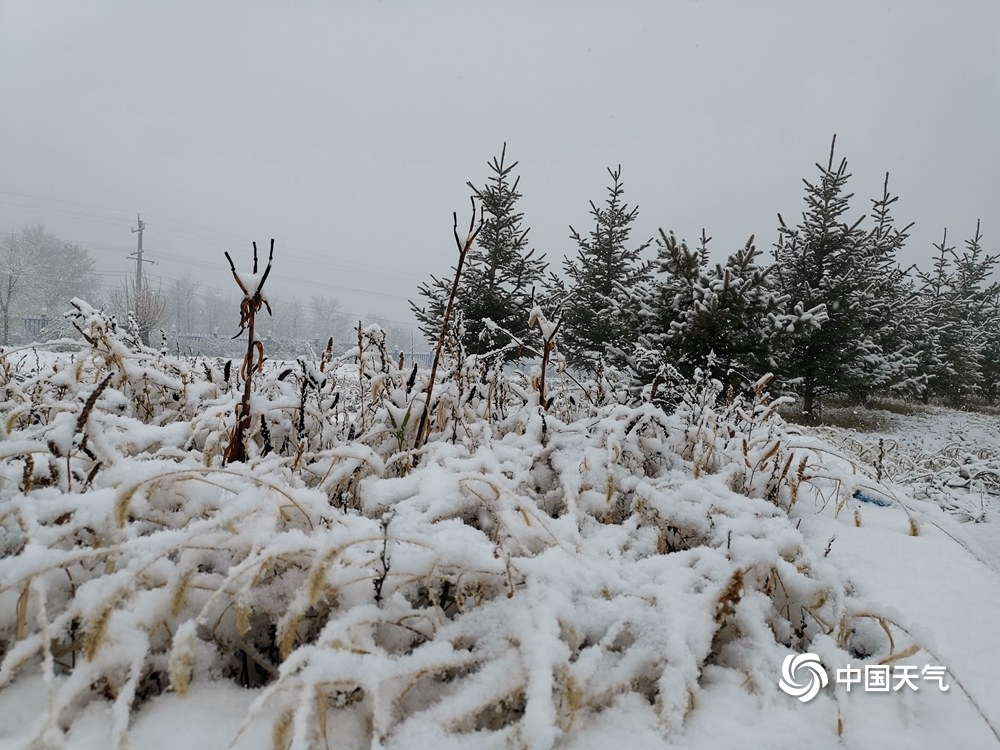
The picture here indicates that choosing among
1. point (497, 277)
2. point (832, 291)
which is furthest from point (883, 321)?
point (497, 277)

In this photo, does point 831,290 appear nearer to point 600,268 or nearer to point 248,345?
point 600,268

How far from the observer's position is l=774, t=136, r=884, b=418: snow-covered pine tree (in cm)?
1084

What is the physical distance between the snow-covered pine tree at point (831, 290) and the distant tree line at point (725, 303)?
0.10 ft

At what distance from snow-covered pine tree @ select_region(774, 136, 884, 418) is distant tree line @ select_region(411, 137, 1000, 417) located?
0.10 feet

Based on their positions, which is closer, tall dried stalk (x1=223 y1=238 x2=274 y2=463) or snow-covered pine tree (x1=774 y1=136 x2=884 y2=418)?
tall dried stalk (x1=223 y1=238 x2=274 y2=463)

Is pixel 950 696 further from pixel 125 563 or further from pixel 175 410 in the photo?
pixel 175 410

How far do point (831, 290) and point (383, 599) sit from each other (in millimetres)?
12756

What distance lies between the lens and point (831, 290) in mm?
10953

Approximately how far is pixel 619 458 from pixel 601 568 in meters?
0.73

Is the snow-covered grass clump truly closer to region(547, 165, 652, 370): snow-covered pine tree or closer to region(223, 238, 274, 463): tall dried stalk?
region(223, 238, 274, 463): tall dried stalk

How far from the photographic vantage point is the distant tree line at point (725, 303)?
8500 millimetres

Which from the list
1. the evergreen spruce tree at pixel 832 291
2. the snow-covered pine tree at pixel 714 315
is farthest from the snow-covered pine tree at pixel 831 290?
the snow-covered pine tree at pixel 714 315

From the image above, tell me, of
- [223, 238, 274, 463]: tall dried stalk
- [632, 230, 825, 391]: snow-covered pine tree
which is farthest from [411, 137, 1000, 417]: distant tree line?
[223, 238, 274, 463]: tall dried stalk

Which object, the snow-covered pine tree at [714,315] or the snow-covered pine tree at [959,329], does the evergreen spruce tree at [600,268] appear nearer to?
the snow-covered pine tree at [714,315]
